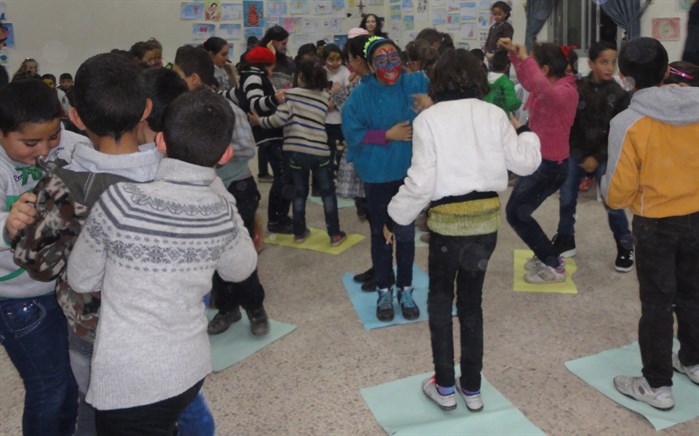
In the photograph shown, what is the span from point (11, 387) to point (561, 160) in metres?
3.15

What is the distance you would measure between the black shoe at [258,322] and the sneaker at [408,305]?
742 mm

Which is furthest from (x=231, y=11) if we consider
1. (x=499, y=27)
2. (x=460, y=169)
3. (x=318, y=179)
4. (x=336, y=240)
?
(x=460, y=169)

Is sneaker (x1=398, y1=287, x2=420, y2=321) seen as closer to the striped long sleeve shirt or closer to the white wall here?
the striped long sleeve shirt

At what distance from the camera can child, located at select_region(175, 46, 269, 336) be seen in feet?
9.47

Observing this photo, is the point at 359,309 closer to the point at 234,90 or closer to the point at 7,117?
the point at 234,90

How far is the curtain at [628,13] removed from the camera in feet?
22.3

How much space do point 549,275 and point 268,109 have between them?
2.15 meters

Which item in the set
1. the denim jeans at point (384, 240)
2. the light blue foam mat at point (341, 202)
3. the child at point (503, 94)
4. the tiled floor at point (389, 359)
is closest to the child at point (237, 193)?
the tiled floor at point (389, 359)

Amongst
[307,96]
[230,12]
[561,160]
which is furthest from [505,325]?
[230,12]

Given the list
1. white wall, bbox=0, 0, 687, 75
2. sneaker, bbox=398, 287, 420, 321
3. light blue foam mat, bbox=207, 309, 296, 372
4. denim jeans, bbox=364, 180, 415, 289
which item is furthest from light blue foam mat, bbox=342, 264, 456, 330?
white wall, bbox=0, 0, 687, 75

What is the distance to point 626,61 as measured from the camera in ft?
7.34

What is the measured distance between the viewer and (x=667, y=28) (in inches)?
259

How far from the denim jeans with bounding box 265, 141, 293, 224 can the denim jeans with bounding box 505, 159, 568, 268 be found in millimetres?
1816

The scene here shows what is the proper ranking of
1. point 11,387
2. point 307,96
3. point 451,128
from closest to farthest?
point 451,128, point 11,387, point 307,96
